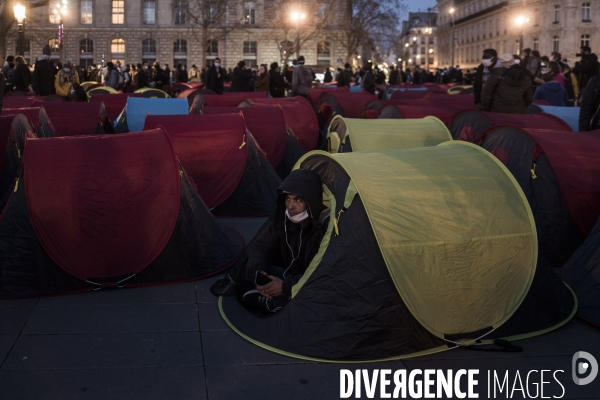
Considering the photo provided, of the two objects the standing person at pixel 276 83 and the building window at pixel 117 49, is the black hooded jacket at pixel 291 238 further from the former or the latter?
the building window at pixel 117 49

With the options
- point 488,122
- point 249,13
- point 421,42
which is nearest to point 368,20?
point 249,13

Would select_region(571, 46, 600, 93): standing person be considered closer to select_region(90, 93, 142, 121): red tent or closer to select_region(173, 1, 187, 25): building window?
select_region(90, 93, 142, 121): red tent

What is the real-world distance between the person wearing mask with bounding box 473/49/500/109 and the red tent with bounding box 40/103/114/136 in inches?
245

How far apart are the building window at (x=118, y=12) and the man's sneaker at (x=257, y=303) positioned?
69218mm

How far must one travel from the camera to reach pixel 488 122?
31.4ft

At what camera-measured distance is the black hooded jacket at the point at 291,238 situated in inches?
200

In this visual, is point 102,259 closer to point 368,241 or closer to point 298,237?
point 298,237

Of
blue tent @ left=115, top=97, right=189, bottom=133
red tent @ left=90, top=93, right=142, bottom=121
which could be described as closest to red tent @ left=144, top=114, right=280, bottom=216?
Answer: blue tent @ left=115, top=97, right=189, bottom=133

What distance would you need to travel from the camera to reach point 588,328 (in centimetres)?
516

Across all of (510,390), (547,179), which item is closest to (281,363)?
(510,390)

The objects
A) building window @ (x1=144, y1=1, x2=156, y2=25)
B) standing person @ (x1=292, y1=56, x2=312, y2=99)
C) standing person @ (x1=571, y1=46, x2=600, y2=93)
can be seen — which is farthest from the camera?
building window @ (x1=144, y1=1, x2=156, y2=25)

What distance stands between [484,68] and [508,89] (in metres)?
1.93

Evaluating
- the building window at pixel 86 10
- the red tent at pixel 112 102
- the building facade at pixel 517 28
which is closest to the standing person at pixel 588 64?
the red tent at pixel 112 102

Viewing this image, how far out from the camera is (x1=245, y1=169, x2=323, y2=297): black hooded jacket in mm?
5086
